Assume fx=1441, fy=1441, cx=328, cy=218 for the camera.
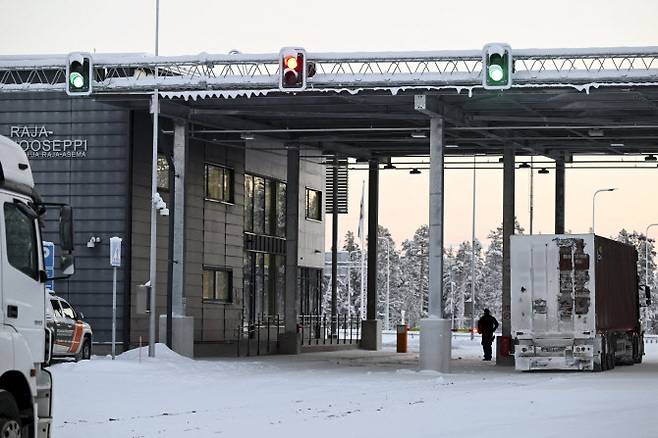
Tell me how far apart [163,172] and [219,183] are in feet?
12.3

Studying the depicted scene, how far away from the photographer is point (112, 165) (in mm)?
39812

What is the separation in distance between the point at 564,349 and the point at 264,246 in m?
18.3

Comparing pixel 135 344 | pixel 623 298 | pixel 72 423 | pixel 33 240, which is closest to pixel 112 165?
pixel 135 344

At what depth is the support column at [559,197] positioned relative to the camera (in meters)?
51.1

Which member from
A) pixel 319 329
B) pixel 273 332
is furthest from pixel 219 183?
pixel 319 329

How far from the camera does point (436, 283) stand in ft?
119

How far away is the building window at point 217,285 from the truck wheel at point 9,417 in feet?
105

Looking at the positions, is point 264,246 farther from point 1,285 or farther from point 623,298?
point 1,285

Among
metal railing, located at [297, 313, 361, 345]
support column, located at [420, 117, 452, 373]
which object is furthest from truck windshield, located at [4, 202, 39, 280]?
metal railing, located at [297, 313, 361, 345]

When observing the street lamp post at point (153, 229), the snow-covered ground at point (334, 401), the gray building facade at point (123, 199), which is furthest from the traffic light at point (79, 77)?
the gray building facade at point (123, 199)

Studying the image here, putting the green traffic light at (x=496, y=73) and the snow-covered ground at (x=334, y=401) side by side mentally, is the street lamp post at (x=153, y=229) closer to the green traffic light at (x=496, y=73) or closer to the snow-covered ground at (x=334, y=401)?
the snow-covered ground at (x=334, y=401)

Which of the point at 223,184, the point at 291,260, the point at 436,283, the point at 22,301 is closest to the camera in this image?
the point at 22,301

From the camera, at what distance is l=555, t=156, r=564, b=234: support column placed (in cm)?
5106

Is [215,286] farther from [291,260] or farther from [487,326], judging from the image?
[487,326]
